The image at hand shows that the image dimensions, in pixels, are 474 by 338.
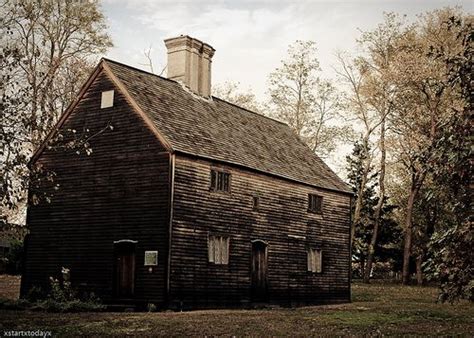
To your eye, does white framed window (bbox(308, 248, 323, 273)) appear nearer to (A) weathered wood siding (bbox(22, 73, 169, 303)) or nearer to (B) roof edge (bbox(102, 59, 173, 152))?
(A) weathered wood siding (bbox(22, 73, 169, 303))

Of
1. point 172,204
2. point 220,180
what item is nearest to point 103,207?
point 172,204

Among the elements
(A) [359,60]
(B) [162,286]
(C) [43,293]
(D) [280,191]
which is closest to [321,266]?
(D) [280,191]

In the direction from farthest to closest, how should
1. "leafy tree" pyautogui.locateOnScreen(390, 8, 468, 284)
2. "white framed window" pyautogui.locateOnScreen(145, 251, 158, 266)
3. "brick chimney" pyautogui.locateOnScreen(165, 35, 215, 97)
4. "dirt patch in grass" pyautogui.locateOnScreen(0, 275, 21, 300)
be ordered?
"leafy tree" pyautogui.locateOnScreen(390, 8, 468, 284), "brick chimney" pyautogui.locateOnScreen(165, 35, 215, 97), "dirt patch in grass" pyautogui.locateOnScreen(0, 275, 21, 300), "white framed window" pyautogui.locateOnScreen(145, 251, 158, 266)

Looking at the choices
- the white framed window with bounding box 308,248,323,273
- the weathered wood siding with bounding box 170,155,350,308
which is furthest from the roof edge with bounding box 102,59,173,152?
the white framed window with bounding box 308,248,323,273

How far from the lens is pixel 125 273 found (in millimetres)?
26047

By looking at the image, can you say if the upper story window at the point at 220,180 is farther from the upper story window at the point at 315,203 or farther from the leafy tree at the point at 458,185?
the leafy tree at the point at 458,185

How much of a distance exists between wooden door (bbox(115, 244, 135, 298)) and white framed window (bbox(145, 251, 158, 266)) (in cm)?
82

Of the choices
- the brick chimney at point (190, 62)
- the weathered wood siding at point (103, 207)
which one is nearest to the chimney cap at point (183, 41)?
the brick chimney at point (190, 62)

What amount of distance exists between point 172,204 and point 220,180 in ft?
10.9

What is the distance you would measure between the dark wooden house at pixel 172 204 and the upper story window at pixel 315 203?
113mm

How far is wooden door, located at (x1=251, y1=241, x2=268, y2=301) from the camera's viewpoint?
29.6 meters

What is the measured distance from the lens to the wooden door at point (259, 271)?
2962 cm

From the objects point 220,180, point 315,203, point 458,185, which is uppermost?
point 220,180

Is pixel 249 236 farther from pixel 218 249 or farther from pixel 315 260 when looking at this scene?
pixel 315 260
